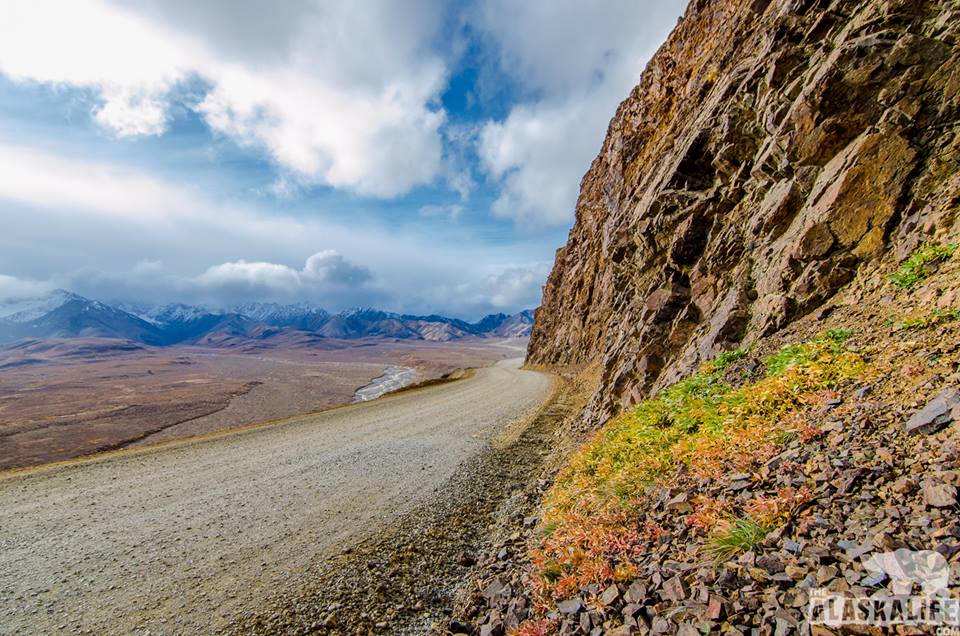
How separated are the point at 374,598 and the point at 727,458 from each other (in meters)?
6.14

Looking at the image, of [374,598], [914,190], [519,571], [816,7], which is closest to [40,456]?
[374,598]

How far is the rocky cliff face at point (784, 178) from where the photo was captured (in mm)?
9117

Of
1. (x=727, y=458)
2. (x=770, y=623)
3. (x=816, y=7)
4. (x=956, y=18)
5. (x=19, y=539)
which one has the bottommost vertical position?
(x=19, y=539)

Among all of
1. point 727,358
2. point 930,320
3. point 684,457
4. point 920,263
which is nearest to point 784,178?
point 920,263

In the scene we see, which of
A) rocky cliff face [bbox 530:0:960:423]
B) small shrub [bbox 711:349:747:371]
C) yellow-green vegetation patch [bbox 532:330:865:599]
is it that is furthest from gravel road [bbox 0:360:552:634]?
rocky cliff face [bbox 530:0:960:423]

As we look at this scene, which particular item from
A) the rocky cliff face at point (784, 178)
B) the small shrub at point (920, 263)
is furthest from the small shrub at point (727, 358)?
the small shrub at point (920, 263)

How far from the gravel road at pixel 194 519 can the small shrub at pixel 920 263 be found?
11.9 m

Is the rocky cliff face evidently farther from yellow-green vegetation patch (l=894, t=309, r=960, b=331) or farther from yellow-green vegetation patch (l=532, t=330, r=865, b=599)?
yellow-green vegetation patch (l=894, t=309, r=960, b=331)

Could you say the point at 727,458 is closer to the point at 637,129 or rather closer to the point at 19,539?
the point at 19,539

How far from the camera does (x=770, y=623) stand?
10.5ft

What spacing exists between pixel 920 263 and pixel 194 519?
674 inches

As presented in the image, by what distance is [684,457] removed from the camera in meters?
6.70

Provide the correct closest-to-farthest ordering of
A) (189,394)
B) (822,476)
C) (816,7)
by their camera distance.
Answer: (822,476) < (816,7) < (189,394)

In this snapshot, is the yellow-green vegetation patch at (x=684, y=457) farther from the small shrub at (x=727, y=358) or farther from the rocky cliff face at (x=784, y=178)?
the rocky cliff face at (x=784, y=178)
